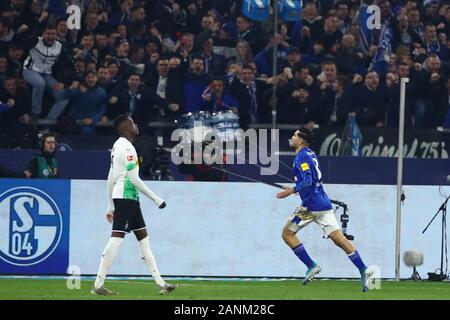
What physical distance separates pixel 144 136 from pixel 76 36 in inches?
116

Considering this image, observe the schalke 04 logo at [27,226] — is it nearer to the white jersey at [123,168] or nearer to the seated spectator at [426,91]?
the white jersey at [123,168]

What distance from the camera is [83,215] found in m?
18.4

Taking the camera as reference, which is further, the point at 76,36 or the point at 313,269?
the point at 76,36

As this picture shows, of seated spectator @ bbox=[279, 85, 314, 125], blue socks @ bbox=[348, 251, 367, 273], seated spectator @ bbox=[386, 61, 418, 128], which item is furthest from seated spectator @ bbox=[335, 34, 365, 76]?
blue socks @ bbox=[348, 251, 367, 273]

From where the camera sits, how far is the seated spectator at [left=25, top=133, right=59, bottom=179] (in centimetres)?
1845

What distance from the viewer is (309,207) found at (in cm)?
1633

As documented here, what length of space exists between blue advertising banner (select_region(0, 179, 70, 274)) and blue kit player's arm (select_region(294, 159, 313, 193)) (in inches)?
149

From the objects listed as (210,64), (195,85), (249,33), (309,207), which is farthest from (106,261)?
(249,33)

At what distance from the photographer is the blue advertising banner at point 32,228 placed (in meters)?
18.2

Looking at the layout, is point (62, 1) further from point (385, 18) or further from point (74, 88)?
point (385, 18)

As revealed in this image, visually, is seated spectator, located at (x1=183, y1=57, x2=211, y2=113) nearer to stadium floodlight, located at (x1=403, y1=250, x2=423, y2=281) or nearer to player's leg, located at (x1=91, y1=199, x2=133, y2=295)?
stadium floodlight, located at (x1=403, y1=250, x2=423, y2=281)

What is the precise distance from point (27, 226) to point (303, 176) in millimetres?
4217
